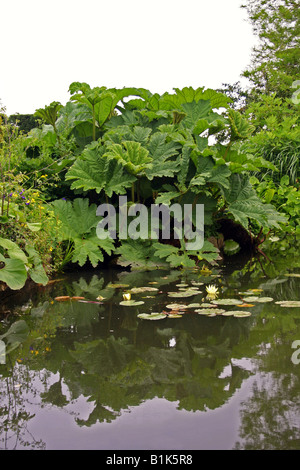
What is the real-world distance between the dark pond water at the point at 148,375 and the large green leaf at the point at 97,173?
132cm

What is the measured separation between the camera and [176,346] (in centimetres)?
203

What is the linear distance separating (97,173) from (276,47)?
1570 cm

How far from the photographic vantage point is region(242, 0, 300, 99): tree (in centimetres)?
1571

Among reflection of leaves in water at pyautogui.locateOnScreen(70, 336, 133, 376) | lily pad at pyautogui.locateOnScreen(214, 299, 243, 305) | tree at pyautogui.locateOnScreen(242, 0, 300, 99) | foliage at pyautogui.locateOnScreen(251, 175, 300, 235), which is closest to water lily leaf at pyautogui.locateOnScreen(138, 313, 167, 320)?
reflection of leaves in water at pyautogui.locateOnScreen(70, 336, 133, 376)

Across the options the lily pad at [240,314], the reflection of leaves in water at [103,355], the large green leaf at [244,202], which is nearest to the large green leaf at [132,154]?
the large green leaf at [244,202]

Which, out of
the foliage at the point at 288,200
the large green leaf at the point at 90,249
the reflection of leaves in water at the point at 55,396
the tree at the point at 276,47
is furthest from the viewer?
the tree at the point at 276,47

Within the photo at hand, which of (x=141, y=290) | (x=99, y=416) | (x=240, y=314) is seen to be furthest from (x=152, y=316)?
(x=99, y=416)

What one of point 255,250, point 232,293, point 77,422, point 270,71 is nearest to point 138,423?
point 77,422

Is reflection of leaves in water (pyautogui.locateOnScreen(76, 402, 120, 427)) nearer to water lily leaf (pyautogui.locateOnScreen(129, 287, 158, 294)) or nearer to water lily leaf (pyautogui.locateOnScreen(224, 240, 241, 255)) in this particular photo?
water lily leaf (pyautogui.locateOnScreen(129, 287, 158, 294))

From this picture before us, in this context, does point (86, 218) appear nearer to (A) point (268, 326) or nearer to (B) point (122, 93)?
(B) point (122, 93)

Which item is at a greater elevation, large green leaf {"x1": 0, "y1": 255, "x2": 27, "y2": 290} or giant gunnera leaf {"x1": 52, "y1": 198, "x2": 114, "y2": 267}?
giant gunnera leaf {"x1": 52, "y1": 198, "x2": 114, "y2": 267}

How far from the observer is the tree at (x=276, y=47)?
15711 mm

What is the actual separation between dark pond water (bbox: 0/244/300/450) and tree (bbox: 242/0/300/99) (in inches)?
543

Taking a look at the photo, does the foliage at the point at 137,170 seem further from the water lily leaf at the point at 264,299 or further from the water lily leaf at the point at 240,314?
the water lily leaf at the point at 240,314
